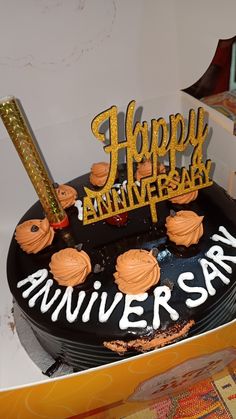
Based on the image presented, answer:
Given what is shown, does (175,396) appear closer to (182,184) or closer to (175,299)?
(175,299)

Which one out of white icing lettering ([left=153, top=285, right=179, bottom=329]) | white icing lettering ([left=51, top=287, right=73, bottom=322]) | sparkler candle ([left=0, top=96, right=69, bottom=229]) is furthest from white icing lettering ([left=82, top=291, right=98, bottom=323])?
sparkler candle ([left=0, top=96, right=69, bottom=229])

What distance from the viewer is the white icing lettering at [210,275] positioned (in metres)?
1.83

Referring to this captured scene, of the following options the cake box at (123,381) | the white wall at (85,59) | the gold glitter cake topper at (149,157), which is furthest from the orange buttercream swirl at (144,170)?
the cake box at (123,381)

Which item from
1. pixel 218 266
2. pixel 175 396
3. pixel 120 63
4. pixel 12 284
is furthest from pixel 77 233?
pixel 120 63

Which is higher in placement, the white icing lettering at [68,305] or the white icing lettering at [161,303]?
the white icing lettering at [68,305]

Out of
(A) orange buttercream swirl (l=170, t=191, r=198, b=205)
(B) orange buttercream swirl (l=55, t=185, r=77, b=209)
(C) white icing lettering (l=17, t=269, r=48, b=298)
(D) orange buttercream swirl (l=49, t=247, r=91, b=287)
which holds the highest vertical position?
(B) orange buttercream swirl (l=55, t=185, r=77, b=209)

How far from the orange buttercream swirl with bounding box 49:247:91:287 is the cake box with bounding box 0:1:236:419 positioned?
1.56 feet

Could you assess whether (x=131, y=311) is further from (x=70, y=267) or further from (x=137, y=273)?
(x=70, y=267)

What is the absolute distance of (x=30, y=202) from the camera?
10.1ft

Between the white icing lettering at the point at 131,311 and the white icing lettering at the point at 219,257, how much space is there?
0.38m

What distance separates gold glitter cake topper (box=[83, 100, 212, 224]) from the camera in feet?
5.73

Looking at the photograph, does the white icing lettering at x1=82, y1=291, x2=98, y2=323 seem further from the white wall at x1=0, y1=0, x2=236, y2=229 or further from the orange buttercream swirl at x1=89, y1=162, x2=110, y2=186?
the white wall at x1=0, y1=0, x2=236, y2=229

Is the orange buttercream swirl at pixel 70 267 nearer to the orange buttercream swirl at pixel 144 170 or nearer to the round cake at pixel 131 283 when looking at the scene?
the round cake at pixel 131 283

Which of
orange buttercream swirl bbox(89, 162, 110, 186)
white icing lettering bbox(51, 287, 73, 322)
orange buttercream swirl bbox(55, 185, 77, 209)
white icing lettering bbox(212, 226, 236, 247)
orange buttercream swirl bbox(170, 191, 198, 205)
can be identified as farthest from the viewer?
orange buttercream swirl bbox(89, 162, 110, 186)
